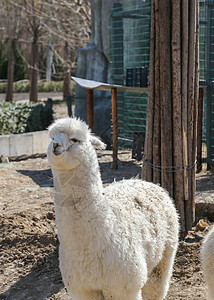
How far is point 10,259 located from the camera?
597 centimetres

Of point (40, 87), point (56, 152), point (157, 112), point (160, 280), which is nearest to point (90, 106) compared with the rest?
point (157, 112)

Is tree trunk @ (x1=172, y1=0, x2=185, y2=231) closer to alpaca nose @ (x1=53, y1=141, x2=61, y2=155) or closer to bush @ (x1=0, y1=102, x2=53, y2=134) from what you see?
alpaca nose @ (x1=53, y1=141, x2=61, y2=155)

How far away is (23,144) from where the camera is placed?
14.1 metres

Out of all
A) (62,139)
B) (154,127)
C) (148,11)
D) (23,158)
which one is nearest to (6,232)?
(154,127)

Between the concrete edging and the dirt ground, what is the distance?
4692 millimetres

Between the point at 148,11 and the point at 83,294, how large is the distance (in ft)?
34.5

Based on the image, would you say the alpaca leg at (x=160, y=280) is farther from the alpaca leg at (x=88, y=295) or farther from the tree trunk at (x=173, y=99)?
the tree trunk at (x=173, y=99)

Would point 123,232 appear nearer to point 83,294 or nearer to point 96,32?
point 83,294

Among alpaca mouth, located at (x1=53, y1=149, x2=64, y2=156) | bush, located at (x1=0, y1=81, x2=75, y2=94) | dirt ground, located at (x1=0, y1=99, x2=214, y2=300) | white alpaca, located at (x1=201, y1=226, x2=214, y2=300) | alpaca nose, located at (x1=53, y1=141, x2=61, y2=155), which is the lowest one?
dirt ground, located at (x1=0, y1=99, x2=214, y2=300)

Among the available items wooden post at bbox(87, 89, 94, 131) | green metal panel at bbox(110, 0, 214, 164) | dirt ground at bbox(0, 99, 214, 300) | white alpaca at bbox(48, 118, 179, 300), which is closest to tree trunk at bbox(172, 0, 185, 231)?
dirt ground at bbox(0, 99, 214, 300)

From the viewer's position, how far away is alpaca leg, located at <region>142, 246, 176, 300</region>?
4.58m

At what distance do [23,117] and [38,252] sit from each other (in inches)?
400

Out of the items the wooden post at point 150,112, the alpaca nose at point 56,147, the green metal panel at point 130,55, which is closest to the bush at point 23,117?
the green metal panel at point 130,55

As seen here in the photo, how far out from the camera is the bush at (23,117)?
14.8m
